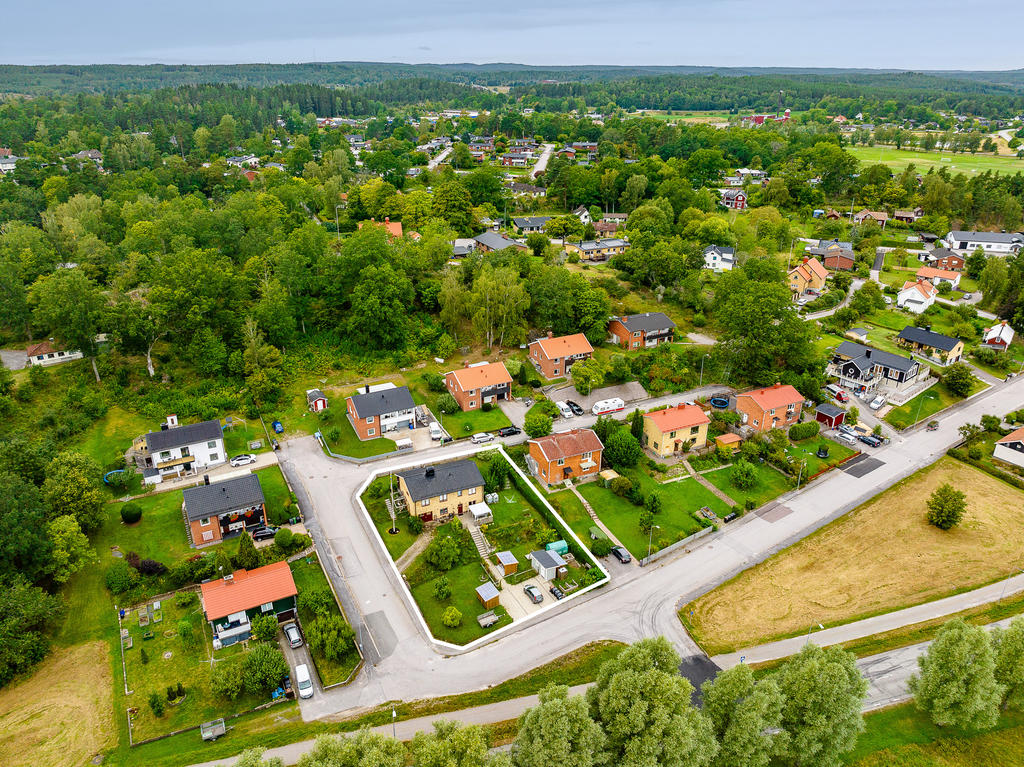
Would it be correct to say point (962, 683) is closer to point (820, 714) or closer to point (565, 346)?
point (820, 714)

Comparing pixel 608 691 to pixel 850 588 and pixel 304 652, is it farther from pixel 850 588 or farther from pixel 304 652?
pixel 850 588

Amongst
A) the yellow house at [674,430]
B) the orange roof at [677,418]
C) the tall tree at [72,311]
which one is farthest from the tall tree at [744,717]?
the tall tree at [72,311]

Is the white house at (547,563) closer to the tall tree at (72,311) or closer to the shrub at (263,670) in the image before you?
the shrub at (263,670)

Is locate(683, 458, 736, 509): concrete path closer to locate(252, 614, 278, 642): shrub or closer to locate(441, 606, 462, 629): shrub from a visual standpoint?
locate(441, 606, 462, 629): shrub

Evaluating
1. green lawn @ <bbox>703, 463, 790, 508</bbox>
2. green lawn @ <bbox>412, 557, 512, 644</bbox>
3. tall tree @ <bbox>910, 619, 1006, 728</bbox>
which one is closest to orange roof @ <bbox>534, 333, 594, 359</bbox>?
green lawn @ <bbox>703, 463, 790, 508</bbox>

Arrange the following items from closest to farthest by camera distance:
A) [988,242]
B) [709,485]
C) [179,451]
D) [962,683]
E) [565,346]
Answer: [962,683] < [179,451] < [709,485] < [565,346] < [988,242]

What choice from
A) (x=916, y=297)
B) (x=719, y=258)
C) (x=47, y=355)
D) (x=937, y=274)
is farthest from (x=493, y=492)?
(x=937, y=274)

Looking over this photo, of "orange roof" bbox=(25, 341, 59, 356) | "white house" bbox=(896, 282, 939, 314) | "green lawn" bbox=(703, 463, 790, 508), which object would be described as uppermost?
"white house" bbox=(896, 282, 939, 314)
